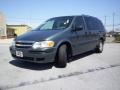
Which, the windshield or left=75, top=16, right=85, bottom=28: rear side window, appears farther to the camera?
left=75, top=16, right=85, bottom=28: rear side window

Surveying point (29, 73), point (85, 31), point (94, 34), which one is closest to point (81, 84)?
point (29, 73)

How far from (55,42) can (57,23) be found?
168 centimetres

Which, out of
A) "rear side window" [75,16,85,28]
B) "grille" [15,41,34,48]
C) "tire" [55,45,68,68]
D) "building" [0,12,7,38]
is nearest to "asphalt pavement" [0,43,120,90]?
"tire" [55,45,68,68]

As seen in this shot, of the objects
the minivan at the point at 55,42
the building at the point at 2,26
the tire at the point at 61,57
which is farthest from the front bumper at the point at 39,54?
the building at the point at 2,26

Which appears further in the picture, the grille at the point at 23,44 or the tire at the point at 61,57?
the tire at the point at 61,57

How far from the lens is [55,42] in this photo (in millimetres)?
5168

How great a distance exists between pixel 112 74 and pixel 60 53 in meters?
1.67

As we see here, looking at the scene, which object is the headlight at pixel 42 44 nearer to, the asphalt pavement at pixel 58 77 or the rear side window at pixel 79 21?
the asphalt pavement at pixel 58 77

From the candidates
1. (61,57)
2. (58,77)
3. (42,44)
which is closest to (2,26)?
(61,57)

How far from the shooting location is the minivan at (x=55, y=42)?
4977 mm

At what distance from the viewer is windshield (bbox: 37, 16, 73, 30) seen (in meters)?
6.22

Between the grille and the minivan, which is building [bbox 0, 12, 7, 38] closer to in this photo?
the minivan

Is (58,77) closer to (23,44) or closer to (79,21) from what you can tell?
(23,44)

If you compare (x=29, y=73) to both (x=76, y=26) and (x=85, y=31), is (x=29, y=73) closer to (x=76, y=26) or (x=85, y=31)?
(x=76, y=26)
